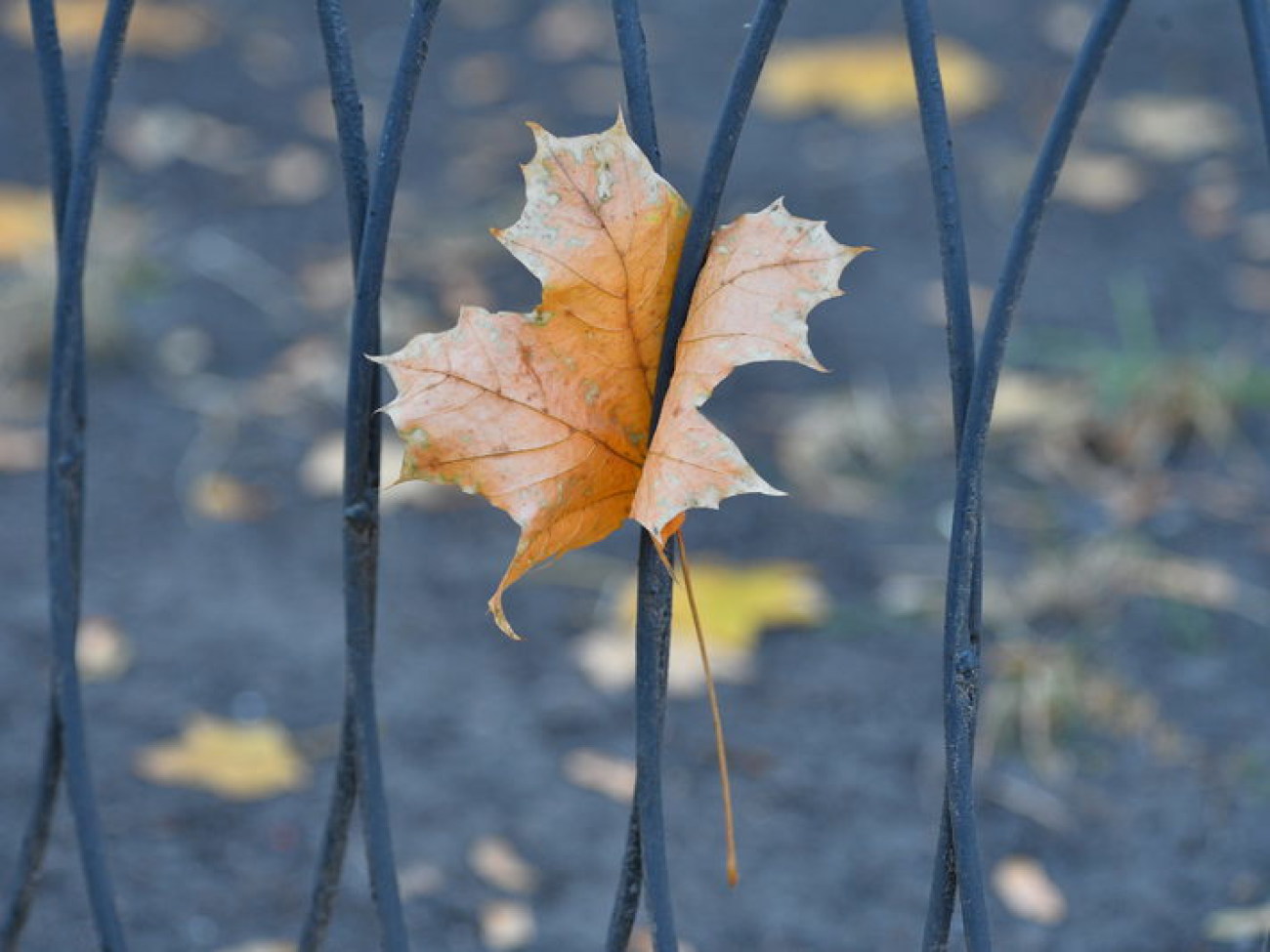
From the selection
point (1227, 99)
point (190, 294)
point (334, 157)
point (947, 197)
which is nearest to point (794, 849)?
point (947, 197)

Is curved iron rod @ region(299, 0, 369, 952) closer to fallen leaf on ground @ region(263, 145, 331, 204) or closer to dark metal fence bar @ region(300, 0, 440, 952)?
dark metal fence bar @ region(300, 0, 440, 952)

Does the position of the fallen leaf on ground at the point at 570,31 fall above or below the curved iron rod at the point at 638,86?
above

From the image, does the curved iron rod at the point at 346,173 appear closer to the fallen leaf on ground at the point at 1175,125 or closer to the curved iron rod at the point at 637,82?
the curved iron rod at the point at 637,82

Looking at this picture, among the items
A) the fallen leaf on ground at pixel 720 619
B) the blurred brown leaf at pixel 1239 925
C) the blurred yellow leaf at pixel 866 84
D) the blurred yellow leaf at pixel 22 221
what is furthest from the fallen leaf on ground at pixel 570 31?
the blurred brown leaf at pixel 1239 925

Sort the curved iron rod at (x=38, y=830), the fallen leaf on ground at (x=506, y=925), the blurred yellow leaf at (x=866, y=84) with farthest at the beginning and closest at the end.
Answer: the blurred yellow leaf at (x=866, y=84), the fallen leaf on ground at (x=506, y=925), the curved iron rod at (x=38, y=830)

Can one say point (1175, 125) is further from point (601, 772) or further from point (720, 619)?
point (601, 772)

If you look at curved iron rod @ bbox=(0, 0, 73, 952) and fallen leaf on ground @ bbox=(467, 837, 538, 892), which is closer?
curved iron rod @ bbox=(0, 0, 73, 952)

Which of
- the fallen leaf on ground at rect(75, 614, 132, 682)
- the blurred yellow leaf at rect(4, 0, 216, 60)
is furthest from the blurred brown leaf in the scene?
the blurred yellow leaf at rect(4, 0, 216, 60)
